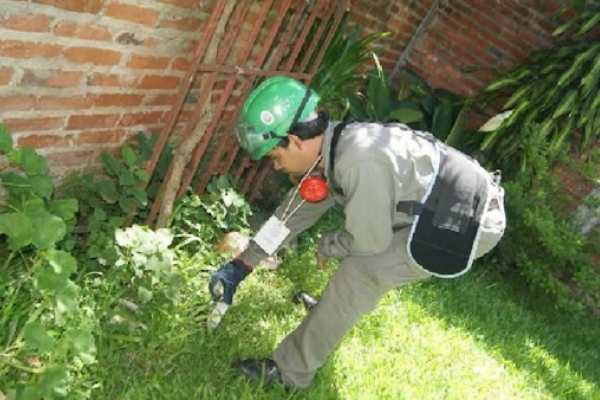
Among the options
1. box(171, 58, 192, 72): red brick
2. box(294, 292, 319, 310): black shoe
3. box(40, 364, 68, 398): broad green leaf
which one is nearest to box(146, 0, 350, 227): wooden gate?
box(171, 58, 192, 72): red brick

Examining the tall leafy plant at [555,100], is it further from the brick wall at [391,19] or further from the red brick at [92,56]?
the red brick at [92,56]

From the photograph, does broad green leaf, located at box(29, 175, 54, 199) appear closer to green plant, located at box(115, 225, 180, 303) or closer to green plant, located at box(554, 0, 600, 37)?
green plant, located at box(115, 225, 180, 303)

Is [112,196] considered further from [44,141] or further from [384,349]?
[384,349]

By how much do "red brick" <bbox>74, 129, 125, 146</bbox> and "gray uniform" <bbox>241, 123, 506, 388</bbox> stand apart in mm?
838

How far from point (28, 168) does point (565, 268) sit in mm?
4474

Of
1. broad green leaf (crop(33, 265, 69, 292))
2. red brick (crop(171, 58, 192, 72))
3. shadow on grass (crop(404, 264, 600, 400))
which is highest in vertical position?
red brick (crop(171, 58, 192, 72))

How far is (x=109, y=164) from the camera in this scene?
269 cm

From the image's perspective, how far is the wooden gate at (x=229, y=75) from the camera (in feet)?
8.95

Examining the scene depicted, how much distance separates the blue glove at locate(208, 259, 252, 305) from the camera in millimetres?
2654

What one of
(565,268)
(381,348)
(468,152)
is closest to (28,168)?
(381,348)

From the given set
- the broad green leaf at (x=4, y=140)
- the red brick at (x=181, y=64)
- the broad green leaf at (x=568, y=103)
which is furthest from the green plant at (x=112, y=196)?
the broad green leaf at (x=568, y=103)

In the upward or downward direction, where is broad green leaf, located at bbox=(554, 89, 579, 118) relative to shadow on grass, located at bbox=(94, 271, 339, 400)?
upward

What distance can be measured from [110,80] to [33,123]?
14.9 inches

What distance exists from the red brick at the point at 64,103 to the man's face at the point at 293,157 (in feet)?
2.76
